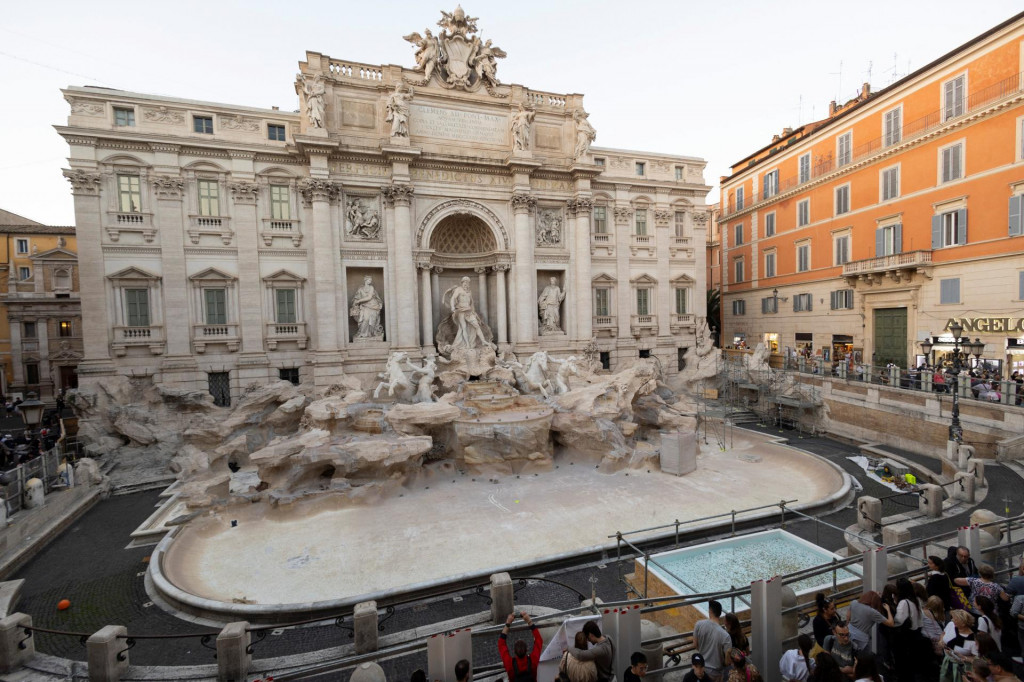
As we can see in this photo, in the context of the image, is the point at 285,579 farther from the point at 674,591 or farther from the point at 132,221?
the point at 132,221

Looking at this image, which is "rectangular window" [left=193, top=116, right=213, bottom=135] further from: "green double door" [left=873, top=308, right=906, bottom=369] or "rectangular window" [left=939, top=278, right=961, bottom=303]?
"green double door" [left=873, top=308, right=906, bottom=369]

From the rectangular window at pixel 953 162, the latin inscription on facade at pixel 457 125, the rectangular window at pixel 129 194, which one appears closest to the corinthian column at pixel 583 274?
the latin inscription on facade at pixel 457 125

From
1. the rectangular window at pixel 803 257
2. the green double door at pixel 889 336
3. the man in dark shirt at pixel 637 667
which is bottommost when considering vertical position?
the man in dark shirt at pixel 637 667

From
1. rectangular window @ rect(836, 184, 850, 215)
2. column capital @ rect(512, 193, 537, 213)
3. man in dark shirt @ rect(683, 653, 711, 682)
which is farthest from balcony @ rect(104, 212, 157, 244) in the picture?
rectangular window @ rect(836, 184, 850, 215)

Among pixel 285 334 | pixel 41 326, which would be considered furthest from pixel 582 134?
pixel 41 326

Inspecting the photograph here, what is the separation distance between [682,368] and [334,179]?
23122mm

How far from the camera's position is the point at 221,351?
869 inches

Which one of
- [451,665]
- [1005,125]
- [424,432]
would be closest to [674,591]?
[451,665]

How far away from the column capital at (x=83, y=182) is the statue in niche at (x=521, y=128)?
738 inches

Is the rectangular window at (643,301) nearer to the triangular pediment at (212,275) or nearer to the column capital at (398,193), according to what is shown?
the column capital at (398,193)

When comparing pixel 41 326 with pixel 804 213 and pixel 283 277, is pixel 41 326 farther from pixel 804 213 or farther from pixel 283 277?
pixel 804 213

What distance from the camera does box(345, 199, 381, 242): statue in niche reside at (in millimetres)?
23312

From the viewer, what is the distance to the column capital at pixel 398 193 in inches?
918

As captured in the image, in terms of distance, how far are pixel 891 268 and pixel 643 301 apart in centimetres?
1234
